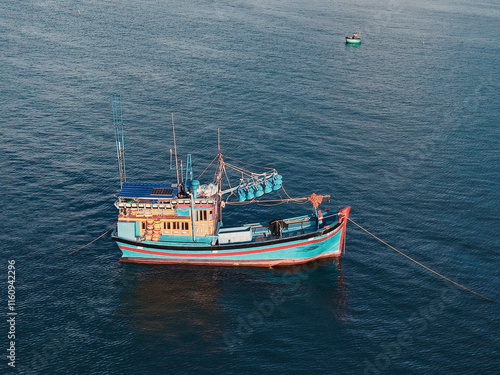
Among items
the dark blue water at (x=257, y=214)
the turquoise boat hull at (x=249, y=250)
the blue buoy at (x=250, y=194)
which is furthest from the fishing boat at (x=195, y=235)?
the blue buoy at (x=250, y=194)

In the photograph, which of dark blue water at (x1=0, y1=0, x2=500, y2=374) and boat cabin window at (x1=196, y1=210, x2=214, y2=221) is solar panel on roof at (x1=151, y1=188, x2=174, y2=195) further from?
dark blue water at (x1=0, y1=0, x2=500, y2=374)

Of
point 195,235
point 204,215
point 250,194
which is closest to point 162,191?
point 204,215

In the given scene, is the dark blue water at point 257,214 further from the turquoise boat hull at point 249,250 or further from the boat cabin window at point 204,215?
the boat cabin window at point 204,215

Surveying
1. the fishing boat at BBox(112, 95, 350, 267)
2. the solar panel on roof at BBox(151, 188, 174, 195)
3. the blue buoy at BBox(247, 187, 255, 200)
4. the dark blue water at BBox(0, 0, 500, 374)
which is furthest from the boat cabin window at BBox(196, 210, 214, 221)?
the dark blue water at BBox(0, 0, 500, 374)

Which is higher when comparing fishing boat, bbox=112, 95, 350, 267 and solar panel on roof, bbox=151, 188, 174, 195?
solar panel on roof, bbox=151, 188, 174, 195

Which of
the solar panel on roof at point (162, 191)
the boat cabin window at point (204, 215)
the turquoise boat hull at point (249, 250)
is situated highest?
the solar panel on roof at point (162, 191)

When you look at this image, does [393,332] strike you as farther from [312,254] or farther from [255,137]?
[255,137]

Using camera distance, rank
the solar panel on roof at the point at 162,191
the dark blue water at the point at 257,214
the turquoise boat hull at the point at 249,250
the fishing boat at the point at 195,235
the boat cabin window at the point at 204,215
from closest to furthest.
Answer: the dark blue water at the point at 257,214 → the turquoise boat hull at the point at 249,250 → the fishing boat at the point at 195,235 → the solar panel on roof at the point at 162,191 → the boat cabin window at the point at 204,215

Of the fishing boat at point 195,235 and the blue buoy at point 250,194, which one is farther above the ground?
the blue buoy at point 250,194
